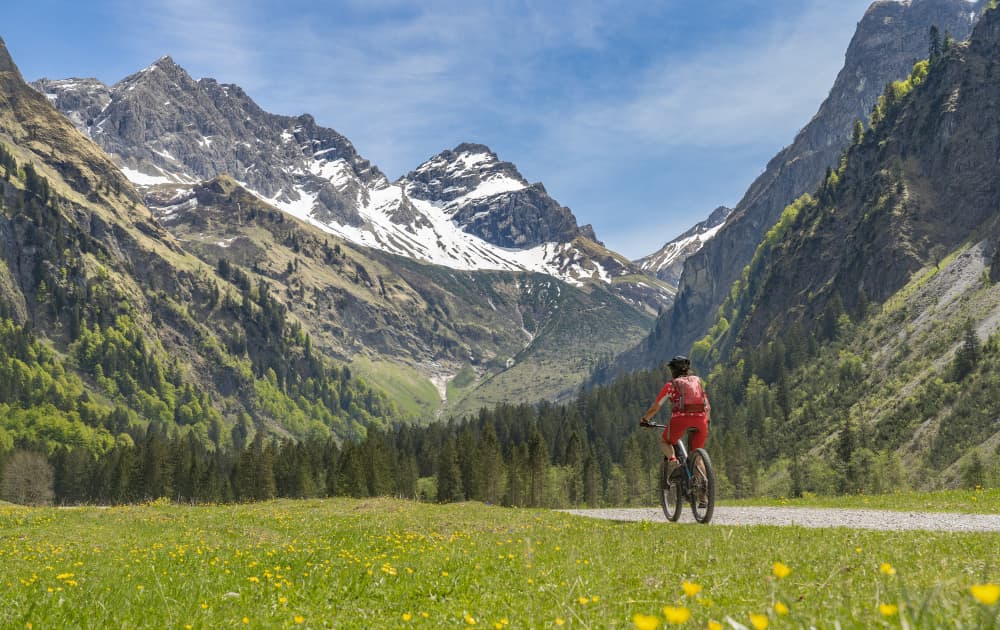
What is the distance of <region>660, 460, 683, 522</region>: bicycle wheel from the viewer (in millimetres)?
17984

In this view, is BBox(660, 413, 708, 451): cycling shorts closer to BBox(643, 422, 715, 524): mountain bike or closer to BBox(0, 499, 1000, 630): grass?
BBox(643, 422, 715, 524): mountain bike

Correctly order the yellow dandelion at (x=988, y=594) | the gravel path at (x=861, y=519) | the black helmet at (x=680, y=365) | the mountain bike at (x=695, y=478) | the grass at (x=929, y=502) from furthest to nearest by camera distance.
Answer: the grass at (x=929, y=502) → the gravel path at (x=861, y=519) → the black helmet at (x=680, y=365) → the mountain bike at (x=695, y=478) → the yellow dandelion at (x=988, y=594)

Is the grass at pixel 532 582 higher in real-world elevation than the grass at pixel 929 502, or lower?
higher

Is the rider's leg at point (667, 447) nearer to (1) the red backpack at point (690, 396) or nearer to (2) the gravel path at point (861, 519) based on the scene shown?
(1) the red backpack at point (690, 396)

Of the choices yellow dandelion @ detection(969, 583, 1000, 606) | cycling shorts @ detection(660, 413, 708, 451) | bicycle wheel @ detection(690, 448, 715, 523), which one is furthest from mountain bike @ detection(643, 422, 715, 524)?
yellow dandelion @ detection(969, 583, 1000, 606)

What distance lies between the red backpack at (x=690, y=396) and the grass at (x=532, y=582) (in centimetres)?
Result: 291

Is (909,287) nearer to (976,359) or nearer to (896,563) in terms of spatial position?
(976,359)

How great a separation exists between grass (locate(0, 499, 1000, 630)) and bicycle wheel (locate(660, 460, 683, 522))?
1.60 m

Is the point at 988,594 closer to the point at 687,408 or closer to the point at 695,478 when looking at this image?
the point at 687,408

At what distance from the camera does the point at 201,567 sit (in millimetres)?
13102

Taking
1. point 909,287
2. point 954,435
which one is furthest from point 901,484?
point 909,287

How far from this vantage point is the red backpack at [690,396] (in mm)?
16406

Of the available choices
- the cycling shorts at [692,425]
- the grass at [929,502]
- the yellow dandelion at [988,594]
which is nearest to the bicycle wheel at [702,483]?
the cycling shorts at [692,425]

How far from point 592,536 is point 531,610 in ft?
26.1
